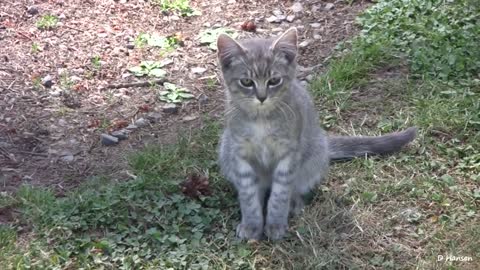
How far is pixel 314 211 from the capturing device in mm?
4551

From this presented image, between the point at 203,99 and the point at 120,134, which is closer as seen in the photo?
the point at 120,134

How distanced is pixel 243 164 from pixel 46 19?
2635 mm

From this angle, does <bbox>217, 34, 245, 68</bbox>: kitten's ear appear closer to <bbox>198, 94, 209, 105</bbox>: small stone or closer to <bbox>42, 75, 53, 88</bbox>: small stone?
<bbox>198, 94, 209, 105</bbox>: small stone

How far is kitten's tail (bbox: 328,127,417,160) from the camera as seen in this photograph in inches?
191

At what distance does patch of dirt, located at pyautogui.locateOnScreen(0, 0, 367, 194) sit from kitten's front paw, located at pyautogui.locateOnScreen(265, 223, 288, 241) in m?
1.01

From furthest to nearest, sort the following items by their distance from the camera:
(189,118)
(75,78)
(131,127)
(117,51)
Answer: (117,51)
(75,78)
(189,118)
(131,127)

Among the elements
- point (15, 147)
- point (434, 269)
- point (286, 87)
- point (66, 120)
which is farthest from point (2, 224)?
point (434, 269)

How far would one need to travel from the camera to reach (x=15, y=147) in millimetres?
5117

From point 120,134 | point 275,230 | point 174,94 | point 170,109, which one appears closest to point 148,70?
point 174,94

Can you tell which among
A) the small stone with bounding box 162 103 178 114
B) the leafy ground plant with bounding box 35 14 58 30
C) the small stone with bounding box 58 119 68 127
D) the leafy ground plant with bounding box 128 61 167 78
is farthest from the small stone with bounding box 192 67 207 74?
the leafy ground plant with bounding box 35 14 58 30

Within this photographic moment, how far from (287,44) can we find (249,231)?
1.03 metres

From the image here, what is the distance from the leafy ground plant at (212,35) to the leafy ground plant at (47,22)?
116 cm

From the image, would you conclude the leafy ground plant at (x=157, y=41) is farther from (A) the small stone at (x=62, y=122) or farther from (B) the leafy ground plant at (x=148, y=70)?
(A) the small stone at (x=62, y=122)

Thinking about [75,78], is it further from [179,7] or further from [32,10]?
[179,7]
